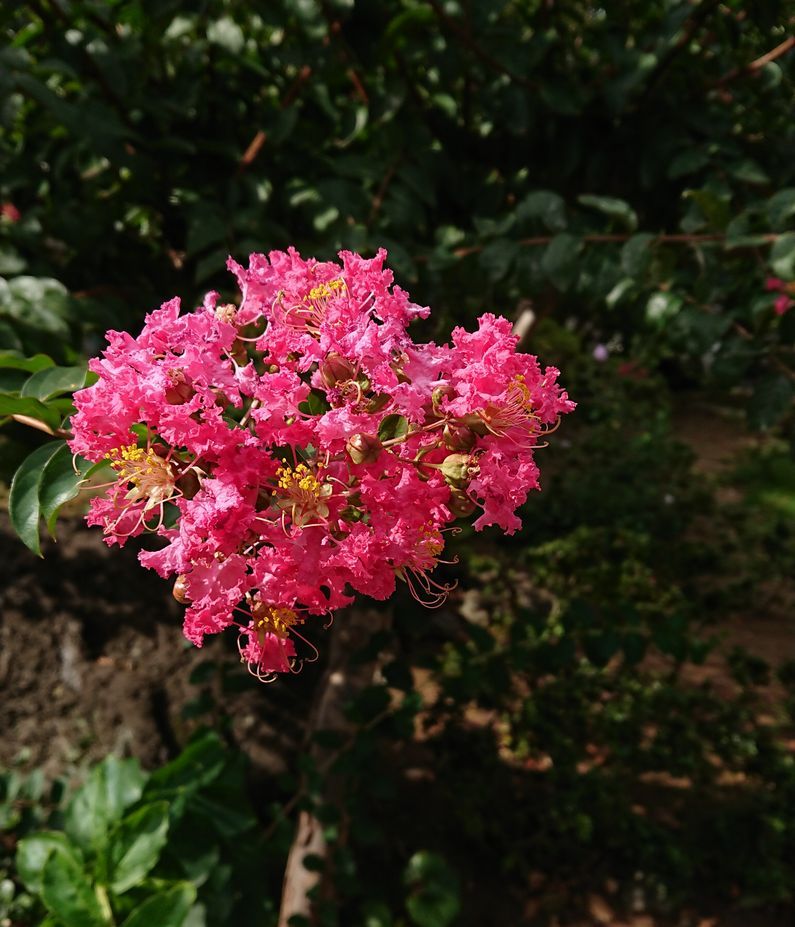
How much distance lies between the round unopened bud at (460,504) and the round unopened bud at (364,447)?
0.29ft

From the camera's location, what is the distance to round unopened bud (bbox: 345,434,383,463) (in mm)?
713

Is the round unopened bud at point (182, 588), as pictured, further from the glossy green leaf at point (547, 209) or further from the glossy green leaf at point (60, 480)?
the glossy green leaf at point (547, 209)

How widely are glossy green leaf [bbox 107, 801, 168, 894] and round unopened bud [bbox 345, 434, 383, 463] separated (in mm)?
1033

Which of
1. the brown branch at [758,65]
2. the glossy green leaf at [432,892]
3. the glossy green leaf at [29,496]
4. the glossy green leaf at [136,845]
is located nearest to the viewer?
the glossy green leaf at [29,496]

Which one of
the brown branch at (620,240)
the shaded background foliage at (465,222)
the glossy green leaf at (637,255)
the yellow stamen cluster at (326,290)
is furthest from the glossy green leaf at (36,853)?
the glossy green leaf at (637,255)

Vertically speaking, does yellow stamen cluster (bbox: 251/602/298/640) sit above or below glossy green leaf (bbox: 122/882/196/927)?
above

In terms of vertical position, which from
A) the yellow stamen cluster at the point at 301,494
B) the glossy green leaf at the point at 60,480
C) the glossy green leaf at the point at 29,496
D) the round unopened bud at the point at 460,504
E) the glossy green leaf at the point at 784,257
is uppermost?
the glossy green leaf at the point at 784,257

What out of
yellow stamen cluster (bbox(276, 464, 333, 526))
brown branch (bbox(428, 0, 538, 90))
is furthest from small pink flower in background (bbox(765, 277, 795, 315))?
yellow stamen cluster (bbox(276, 464, 333, 526))

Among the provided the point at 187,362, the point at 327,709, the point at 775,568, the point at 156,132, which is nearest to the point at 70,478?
the point at 187,362

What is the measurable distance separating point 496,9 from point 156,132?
2.59ft

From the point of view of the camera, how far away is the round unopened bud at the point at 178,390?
730 mm

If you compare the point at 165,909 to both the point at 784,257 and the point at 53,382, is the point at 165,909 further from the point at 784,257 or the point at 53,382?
the point at 784,257

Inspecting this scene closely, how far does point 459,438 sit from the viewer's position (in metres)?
0.74

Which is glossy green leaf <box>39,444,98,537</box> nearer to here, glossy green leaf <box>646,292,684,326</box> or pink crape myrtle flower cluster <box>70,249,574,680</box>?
pink crape myrtle flower cluster <box>70,249,574,680</box>
